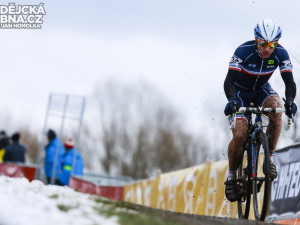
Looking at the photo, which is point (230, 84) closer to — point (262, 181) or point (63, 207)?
point (262, 181)

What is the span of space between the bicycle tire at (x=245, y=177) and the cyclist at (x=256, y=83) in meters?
0.07

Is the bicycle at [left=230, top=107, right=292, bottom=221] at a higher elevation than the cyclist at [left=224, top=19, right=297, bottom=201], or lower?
lower

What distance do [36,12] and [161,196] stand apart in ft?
23.6

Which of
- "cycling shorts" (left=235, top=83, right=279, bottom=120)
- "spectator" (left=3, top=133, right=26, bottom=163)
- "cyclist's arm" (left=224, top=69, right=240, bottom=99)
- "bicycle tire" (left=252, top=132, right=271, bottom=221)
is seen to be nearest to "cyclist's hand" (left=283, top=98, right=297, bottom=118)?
"bicycle tire" (left=252, top=132, right=271, bottom=221)

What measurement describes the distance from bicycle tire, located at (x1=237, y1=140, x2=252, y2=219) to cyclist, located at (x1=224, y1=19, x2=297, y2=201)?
0.07 metres

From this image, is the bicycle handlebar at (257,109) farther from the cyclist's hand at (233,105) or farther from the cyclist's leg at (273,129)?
the cyclist's leg at (273,129)

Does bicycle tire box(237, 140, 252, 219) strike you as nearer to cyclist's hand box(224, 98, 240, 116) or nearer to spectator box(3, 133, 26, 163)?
cyclist's hand box(224, 98, 240, 116)

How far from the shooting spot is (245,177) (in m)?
8.05

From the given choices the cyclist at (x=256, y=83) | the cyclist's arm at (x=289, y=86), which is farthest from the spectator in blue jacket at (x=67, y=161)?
the cyclist's arm at (x=289, y=86)

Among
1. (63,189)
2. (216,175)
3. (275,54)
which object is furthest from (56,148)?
(63,189)

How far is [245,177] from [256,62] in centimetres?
133

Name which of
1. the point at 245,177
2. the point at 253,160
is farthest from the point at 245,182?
the point at 253,160

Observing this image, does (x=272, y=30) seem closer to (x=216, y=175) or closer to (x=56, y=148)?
(x=216, y=175)

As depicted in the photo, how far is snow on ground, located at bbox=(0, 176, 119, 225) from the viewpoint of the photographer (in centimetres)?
443
